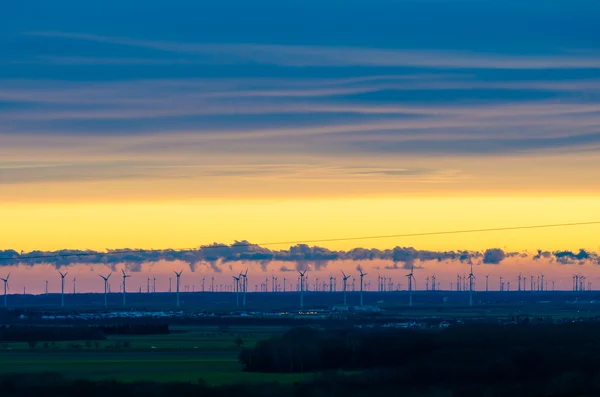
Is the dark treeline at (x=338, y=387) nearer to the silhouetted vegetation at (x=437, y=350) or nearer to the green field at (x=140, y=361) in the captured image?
the silhouetted vegetation at (x=437, y=350)

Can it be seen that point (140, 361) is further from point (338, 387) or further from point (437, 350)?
point (338, 387)

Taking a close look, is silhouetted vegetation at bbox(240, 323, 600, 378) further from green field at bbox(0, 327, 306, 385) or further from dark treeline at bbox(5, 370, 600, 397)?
dark treeline at bbox(5, 370, 600, 397)

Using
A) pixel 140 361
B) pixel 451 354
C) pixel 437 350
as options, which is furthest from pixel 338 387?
pixel 140 361

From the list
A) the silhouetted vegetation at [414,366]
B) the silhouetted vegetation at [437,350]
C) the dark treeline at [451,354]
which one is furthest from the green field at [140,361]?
the dark treeline at [451,354]

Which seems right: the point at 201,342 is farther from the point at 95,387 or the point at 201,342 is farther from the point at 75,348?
the point at 95,387

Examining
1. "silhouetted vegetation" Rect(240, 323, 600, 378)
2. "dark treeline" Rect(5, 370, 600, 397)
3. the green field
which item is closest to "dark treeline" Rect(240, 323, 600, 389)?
"silhouetted vegetation" Rect(240, 323, 600, 378)

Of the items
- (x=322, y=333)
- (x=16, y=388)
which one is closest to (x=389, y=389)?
(x=16, y=388)

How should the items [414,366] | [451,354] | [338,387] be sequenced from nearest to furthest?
[338,387] < [414,366] < [451,354]

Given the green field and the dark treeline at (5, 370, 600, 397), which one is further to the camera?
the green field

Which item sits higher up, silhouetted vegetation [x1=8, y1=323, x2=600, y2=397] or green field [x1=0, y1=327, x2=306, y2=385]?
silhouetted vegetation [x1=8, y1=323, x2=600, y2=397]

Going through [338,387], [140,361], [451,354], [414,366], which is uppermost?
[451,354]
